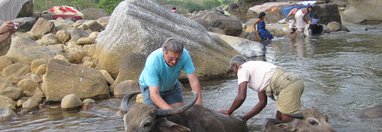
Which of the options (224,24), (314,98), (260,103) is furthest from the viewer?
(224,24)

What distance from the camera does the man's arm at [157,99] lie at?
6.54m

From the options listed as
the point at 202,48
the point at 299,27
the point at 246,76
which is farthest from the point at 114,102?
the point at 299,27

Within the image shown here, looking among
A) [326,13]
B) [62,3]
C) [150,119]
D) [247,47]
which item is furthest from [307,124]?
[62,3]

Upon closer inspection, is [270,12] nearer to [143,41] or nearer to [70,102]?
[143,41]

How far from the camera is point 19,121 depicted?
32.2 feet

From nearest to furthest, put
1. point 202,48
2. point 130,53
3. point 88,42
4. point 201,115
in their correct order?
point 201,115 → point 130,53 → point 202,48 → point 88,42

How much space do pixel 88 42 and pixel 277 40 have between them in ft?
33.1

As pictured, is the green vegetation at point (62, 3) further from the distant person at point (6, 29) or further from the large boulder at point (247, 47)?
the distant person at point (6, 29)

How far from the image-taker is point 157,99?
6.67 meters

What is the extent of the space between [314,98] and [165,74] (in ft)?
14.4

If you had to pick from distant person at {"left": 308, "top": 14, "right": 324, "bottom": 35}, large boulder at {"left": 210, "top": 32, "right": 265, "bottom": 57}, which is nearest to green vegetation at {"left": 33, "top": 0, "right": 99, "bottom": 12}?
distant person at {"left": 308, "top": 14, "right": 324, "bottom": 35}

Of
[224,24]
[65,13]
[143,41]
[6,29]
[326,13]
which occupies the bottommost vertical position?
[65,13]

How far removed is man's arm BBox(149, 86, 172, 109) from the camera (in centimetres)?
654

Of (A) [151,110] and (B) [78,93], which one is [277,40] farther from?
(A) [151,110]
